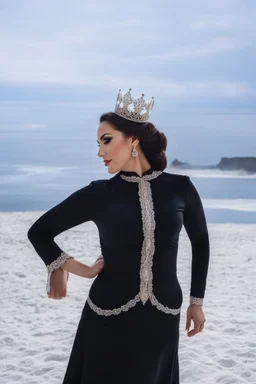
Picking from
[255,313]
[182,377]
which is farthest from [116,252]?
[255,313]

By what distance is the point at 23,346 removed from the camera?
475 cm

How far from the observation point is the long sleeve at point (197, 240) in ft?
7.97

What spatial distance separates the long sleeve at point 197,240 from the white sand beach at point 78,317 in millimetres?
1689

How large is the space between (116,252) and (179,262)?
18.6 ft

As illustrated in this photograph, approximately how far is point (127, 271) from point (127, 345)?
0.26 meters

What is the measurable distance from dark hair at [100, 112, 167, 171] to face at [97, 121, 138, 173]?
18 mm

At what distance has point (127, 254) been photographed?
7.43 feet

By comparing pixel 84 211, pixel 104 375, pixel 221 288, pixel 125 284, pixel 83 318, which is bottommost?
pixel 221 288

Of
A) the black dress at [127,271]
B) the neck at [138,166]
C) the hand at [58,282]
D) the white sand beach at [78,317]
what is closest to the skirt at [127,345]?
the black dress at [127,271]

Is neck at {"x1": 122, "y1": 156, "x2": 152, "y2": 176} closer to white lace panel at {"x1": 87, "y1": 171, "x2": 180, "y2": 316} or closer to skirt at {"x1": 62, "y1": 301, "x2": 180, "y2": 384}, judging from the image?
white lace panel at {"x1": 87, "y1": 171, "x2": 180, "y2": 316}

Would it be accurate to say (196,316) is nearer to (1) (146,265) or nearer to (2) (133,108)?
(1) (146,265)

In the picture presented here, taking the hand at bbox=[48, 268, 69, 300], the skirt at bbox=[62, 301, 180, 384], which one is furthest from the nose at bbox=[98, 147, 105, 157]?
the skirt at bbox=[62, 301, 180, 384]

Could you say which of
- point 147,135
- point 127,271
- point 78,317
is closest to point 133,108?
point 147,135

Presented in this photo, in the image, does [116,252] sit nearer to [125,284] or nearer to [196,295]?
[125,284]
